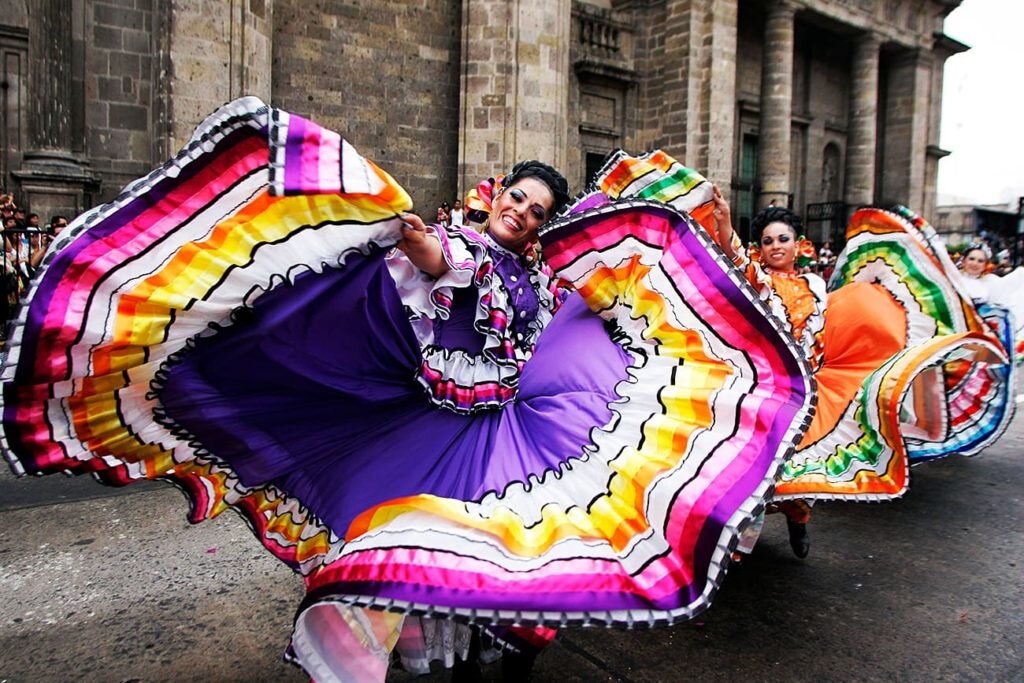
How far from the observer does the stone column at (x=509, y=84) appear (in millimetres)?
14031

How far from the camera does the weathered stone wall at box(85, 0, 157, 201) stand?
1066 cm

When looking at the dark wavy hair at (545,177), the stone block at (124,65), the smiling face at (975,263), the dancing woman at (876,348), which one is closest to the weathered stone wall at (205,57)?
the stone block at (124,65)

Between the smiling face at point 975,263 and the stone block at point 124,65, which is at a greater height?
the stone block at point 124,65

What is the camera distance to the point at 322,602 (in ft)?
6.14

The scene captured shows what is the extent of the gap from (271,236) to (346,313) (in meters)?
0.34

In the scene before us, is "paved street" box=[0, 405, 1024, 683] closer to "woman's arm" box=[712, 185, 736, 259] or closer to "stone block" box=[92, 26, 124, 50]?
"woman's arm" box=[712, 185, 736, 259]

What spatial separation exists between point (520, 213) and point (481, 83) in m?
12.2

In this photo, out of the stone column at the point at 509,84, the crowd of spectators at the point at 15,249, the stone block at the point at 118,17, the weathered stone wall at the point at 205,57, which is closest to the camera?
the crowd of spectators at the point at 15,249

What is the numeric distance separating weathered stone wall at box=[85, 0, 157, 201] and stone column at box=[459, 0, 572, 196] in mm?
5426

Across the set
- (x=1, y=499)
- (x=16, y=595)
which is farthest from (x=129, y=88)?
(x=16, y=595)

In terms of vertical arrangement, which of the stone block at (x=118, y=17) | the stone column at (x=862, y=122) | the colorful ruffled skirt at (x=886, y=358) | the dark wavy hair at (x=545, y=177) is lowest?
the colorful ruffled skirt at (x=886, y=358)

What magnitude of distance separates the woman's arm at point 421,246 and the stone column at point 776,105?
62.8ft

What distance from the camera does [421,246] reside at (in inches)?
93.0

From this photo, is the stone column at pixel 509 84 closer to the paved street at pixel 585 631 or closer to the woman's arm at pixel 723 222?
the paved street at pixel 585 631
